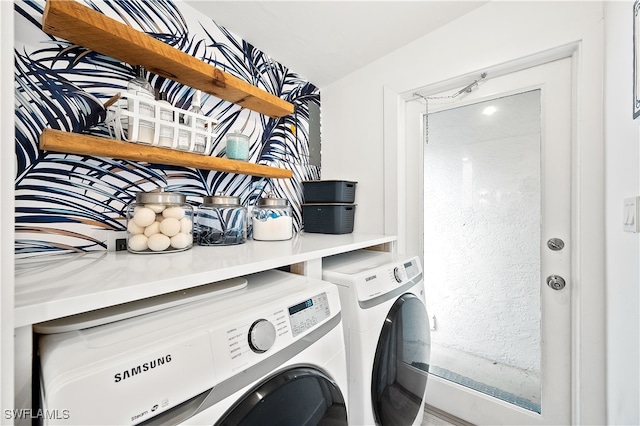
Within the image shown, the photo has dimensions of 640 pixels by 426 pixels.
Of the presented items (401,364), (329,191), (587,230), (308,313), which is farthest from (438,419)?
(329,191)

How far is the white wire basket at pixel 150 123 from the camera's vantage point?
0.94 meters

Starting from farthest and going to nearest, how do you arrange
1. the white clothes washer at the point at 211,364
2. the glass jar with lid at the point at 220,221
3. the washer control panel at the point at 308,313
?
the glass jar with lid at the point at 220,221, the washer control panel at the point at 308,313, the white clothes washer at the point at 211,364

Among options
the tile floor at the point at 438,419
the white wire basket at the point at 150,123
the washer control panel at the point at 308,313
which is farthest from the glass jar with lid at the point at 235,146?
the tile floor at the point at 438,419

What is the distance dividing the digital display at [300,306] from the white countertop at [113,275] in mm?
174

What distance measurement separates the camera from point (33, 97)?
0.92 meters

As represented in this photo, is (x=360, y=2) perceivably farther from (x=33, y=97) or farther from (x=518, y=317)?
(x=518, y=317)

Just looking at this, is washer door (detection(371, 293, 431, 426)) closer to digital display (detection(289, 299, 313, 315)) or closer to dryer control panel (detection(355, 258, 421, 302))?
dryer control panel (detection(355, 258, 421, 302))

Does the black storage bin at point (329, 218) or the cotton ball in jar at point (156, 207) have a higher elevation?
the cotton ball in jar at point (156, 207)

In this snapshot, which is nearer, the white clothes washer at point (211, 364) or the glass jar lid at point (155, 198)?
the white clothes washer at point (211, 364)

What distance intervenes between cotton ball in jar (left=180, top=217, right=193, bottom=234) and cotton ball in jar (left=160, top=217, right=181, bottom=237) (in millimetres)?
28

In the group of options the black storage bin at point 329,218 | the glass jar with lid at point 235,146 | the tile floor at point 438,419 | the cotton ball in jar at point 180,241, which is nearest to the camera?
the cotton ball in jar at point 180,241

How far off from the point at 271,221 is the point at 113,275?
0.74m

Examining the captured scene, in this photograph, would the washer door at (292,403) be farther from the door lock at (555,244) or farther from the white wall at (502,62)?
the door lock at (555,244)

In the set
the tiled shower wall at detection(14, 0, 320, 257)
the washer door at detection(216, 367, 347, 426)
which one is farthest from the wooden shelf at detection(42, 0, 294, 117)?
the washer door at detection(216, 367, 347, 426)
